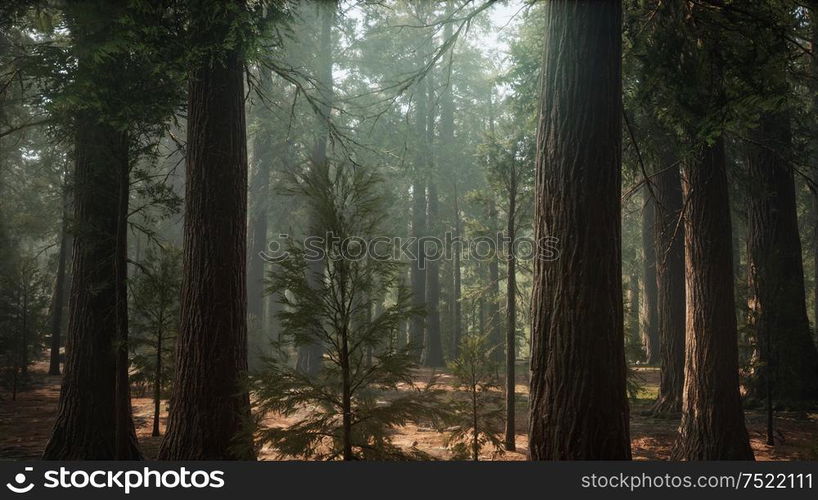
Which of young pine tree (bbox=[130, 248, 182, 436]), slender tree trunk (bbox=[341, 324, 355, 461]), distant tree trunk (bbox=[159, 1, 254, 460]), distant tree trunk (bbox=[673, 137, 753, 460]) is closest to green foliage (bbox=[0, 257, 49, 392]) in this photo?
young pine tree (bbox=[130, 248, 182, 436])

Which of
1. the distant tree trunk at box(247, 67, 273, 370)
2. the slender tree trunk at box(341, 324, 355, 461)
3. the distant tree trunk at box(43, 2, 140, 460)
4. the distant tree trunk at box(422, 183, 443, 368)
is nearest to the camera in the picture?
the slender tree trunk at box(341, 324, 355, 461)

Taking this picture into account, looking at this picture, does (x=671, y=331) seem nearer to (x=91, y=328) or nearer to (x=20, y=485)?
(x=91, y=328)

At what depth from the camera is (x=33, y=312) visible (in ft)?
51.3

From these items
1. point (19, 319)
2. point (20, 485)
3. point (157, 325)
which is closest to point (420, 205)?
point (157, 325)

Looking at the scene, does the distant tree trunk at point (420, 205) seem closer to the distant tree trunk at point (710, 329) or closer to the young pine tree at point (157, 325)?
the young pine tree at point (157, 325)

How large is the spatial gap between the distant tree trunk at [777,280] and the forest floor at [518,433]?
2.15 ft

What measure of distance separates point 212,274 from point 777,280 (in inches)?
360

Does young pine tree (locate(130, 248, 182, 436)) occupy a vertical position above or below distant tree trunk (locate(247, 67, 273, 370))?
below

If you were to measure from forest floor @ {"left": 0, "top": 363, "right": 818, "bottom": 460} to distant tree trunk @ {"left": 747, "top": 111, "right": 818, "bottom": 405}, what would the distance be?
2.15ft

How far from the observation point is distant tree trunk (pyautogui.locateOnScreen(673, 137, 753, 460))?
6.82 m

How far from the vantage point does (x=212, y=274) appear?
19.5ft

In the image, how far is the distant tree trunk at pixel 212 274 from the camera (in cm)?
Result: 579

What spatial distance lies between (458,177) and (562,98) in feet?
63.6

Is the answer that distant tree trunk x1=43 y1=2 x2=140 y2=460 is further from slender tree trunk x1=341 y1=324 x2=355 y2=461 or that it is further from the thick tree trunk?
Result: slender tree trunk x1=341 y1=324 x2=355 y2=461
